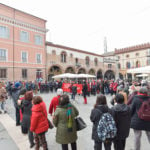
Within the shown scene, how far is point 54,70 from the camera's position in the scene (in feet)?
86.6

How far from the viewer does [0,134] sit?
465cm

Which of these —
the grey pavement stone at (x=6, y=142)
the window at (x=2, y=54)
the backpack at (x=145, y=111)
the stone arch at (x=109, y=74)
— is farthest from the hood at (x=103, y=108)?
the stone arch at (x=109, y=74)

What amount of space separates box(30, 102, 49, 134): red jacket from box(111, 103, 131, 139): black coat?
1632 millimetres

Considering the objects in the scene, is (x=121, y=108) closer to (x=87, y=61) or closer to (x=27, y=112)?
(x=27, y=112)

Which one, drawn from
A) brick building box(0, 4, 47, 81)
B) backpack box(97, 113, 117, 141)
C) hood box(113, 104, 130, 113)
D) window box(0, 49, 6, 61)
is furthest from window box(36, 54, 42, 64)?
backpack box(97, 113, 117, 141)

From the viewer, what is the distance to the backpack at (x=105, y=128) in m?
2.49

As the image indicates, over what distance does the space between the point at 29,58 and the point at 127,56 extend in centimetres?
3561

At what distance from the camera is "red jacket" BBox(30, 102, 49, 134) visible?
3.05 metres

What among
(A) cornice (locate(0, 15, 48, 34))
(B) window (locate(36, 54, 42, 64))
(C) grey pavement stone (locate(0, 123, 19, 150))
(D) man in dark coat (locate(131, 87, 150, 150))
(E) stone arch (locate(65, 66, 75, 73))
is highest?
(A) cornice (locate(0, 15, 48, 34))

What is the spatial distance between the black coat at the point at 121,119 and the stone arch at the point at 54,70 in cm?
2331

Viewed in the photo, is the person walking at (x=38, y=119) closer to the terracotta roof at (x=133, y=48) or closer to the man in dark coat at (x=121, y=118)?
the man in dark coat at (x=121, y=118)

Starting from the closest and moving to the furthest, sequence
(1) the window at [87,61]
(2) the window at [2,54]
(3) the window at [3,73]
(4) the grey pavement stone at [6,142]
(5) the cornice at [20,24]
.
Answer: (4) the grey pavement stone at [6,142]
(3) the window at [3,73]
(2) the window at [2,54]
(5) the cornice at [20,24]
(1) the window at [87,61]

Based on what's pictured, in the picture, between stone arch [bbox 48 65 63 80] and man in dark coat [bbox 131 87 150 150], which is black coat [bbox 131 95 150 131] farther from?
stone arch [bbox 48 65 63 80]

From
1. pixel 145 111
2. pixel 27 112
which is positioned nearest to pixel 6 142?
pixel 27 112
